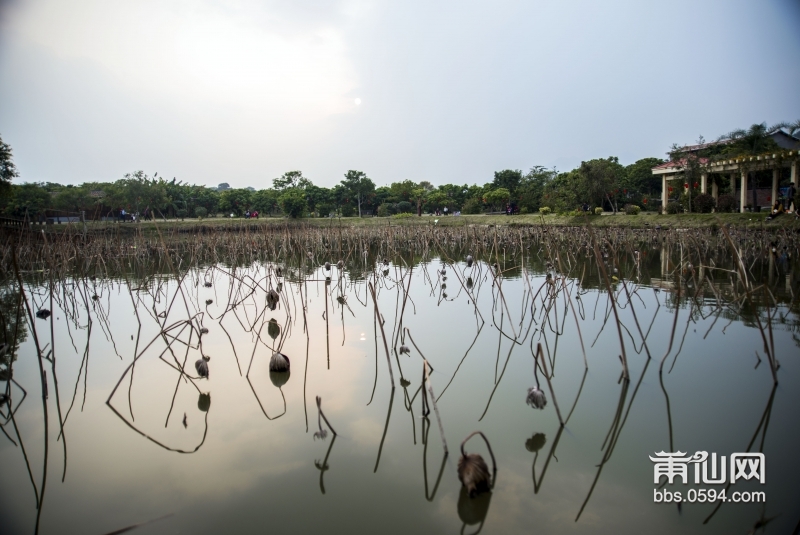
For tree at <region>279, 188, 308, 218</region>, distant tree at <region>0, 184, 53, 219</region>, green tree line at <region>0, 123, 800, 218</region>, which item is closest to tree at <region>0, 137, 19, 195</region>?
green tree line at <region>0, 123, 800, 218</region>

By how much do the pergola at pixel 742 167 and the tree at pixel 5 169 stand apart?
132ft

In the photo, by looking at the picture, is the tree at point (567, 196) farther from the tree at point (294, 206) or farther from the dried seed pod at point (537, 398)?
the dried seed pod at point (537, 398)

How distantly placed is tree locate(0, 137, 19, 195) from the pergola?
40306 millimetres

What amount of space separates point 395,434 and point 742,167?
2821 cm

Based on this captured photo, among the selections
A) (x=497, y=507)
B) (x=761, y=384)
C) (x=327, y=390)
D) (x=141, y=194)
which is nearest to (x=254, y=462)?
(x=327, y=390)

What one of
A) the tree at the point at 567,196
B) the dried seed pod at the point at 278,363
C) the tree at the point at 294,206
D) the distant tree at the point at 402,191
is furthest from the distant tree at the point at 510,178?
the dried seed pod at the point at 278,363

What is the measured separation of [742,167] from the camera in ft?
77.5

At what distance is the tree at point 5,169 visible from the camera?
85.9ft

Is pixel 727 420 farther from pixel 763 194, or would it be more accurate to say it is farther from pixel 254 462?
pixel 763 194

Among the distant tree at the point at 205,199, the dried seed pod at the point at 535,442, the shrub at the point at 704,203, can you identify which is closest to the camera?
the dried seed pod at the point at 535,442

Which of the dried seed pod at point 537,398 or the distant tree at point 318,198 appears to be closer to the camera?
the dried seed pod at point 537,398

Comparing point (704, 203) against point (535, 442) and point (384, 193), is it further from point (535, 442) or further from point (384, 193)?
point (384, 193)

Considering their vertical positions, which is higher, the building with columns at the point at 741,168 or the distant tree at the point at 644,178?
the distant tree at the point at 644,178

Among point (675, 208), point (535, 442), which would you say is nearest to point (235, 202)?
point (675, 208)
